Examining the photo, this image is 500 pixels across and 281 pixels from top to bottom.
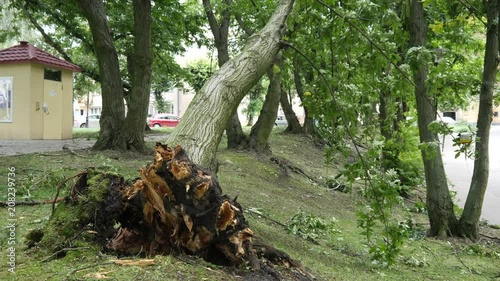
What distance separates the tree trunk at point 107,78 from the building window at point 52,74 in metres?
8.42

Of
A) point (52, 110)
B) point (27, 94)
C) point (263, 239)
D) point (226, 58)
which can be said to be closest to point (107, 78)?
point (226, 58)

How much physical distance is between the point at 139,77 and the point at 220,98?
7.43 meters

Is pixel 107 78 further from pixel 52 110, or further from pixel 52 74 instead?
pixel 52 74

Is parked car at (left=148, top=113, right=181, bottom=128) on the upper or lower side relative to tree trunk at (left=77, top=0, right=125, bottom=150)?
lower

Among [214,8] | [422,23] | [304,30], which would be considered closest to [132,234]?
[304,30]

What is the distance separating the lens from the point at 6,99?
1930cm

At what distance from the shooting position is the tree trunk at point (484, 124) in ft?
28.7

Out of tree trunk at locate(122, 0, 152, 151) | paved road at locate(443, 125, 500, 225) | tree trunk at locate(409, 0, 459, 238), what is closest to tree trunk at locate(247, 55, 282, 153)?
tree trunk at locate(122, 0, 152, 151)

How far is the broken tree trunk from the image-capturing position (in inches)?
150

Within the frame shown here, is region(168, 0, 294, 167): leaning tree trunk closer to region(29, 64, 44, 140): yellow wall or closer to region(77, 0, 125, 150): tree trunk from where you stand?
region(77, 0, 125, 150): tree trunk

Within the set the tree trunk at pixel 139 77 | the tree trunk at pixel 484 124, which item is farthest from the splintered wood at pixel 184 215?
the tree trunk at pixel 139 77

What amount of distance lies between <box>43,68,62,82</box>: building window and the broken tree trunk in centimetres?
1711

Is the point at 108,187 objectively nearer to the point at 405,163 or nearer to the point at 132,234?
the point at 132,234

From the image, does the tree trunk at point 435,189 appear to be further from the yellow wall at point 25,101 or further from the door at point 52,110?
the door at point 52,110
